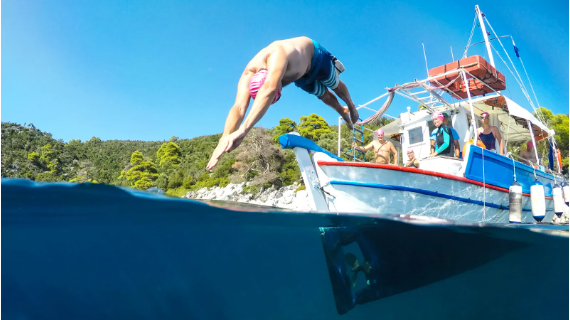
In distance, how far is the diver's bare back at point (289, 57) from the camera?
129 inches

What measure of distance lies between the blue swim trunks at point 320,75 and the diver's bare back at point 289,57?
0.95ft

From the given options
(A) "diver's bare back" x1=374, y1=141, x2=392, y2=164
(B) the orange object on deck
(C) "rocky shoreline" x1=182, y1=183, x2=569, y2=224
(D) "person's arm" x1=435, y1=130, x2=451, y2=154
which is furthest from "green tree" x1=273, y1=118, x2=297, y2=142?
(D) "person's arm" x1=435, y1=130, x2=451, y2=154

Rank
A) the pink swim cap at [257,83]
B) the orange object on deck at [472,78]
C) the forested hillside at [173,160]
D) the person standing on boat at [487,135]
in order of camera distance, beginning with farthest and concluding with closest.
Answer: the forested hillside at [173,160], the person standing on boat at [487,135], the orange object on deck at [472,78], the pink swim cap at [257,83]

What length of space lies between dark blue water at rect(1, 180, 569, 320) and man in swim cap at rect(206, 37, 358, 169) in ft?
6.17

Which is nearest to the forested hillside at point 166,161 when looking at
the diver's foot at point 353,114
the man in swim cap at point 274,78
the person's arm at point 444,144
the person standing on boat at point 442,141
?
the person standing on boat at point 442,141

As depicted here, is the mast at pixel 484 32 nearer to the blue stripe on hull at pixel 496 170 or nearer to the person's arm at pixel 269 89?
the blue stripe on hull at pixel 496 170

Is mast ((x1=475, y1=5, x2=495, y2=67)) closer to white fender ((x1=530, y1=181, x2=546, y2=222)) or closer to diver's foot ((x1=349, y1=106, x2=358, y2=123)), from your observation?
white fender ((x1=530, y1=181, x2=546, y2=222))

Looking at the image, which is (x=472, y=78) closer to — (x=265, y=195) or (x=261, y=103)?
(x=261, y=103)

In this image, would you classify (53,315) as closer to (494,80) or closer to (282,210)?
(282,210)

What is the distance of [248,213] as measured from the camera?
5.14m

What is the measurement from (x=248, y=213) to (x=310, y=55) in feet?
8.55

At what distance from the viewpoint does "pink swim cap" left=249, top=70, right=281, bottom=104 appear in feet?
10.3

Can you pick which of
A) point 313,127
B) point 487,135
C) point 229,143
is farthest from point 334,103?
point 313,127

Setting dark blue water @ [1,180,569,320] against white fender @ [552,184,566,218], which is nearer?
dark blue water @ [1,180,569,320]
